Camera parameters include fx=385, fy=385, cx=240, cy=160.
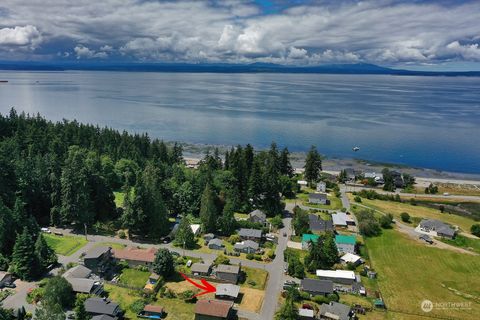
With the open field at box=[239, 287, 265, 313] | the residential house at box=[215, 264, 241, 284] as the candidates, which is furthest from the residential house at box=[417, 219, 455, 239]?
the residential house at box=[215, 264, 241, 284]

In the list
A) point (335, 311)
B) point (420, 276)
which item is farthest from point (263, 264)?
point (420, 276)

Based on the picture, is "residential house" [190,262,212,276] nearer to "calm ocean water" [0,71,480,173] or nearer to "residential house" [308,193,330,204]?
"residential house" [308,193,330,204]

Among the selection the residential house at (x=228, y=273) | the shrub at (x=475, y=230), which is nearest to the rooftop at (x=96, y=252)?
the residential house at (x=228, y=273)

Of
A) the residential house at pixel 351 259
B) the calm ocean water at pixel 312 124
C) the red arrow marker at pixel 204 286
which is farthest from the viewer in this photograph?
the calm ocean water at pixel 312 124

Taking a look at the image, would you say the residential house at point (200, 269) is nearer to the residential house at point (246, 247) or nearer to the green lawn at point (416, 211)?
the residential house at point (246, 247)

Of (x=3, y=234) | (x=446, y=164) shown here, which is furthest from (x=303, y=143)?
(x=3, y=234)

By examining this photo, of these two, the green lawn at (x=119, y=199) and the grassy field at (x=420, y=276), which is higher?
the green lawn at (x=119, y=199)
